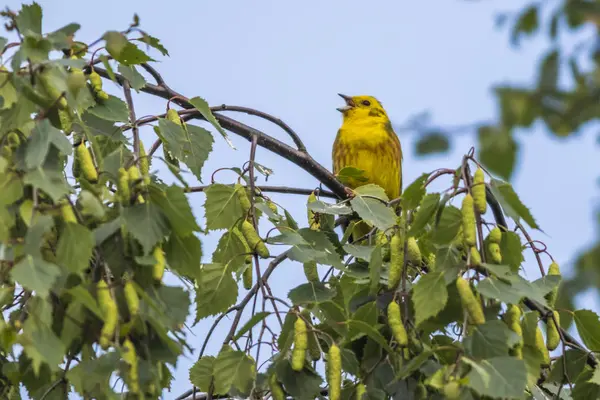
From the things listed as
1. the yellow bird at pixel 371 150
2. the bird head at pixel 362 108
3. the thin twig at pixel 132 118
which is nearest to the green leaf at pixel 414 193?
the thin twig at pixel 132 118

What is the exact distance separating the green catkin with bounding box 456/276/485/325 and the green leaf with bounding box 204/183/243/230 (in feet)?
3.15

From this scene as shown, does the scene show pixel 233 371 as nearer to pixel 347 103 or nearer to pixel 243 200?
pixel 243 200

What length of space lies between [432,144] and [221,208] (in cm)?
139

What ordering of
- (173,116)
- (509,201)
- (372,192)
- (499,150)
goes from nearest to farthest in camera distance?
(499,150) → (509,201) → (173,116) → (372,192)

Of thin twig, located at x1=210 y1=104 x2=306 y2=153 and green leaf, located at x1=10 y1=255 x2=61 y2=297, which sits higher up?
thin twig, located at x1=210 y1=104 x2=306 y2=153

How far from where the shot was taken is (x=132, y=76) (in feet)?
11.6

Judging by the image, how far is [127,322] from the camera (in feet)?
8.57

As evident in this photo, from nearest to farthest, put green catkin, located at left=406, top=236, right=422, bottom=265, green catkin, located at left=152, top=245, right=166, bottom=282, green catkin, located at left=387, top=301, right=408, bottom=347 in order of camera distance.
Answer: green catkin, located at left=152, top=245, right=166, bottom=282, green catkin, located at left=387, top=301, right=408, bottom=347, green catkin, located at left=406, top=236, right=422, bottom=265

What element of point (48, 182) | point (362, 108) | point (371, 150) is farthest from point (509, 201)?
point (362, 108)

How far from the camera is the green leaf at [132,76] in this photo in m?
3.49

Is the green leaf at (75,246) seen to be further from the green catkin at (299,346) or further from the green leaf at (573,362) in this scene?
the green leaf at (573,362)

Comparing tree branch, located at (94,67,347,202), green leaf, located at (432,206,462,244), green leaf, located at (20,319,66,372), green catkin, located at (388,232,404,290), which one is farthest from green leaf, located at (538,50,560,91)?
tree branch, located at (94,67,347,202)

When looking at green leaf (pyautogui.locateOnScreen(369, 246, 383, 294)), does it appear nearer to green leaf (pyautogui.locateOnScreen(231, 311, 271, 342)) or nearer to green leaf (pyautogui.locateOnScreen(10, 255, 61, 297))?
green leaf (pyautogui.locateOnScreen(231, 311, 271, 342))

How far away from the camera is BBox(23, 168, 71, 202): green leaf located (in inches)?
101
